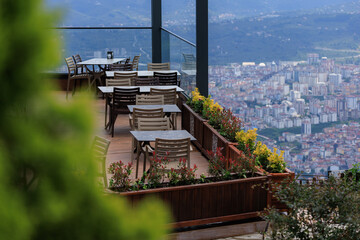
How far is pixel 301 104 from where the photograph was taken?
12.0 m

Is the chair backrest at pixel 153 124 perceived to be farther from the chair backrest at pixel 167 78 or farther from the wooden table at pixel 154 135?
the chair backrest at pixel 167 78

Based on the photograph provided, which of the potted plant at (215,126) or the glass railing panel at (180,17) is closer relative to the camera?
the potted plant at (215,126)

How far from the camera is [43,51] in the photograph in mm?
542

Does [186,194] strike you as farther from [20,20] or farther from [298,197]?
[20,20]

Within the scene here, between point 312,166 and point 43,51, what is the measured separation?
10.6 m

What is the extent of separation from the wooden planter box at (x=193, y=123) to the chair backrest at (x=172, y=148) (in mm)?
2289

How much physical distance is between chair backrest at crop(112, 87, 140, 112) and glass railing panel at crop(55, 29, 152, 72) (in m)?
5.89

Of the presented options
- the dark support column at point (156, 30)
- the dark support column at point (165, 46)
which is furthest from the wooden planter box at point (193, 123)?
the dark support column at point (156, 30)

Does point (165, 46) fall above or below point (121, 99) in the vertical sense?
above

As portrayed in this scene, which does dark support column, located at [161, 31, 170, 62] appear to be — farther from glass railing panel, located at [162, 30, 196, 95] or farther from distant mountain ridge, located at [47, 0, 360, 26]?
distant mountain ridge, located at [47, 0, 360, 26]

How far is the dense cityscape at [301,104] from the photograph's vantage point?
11.1 metres

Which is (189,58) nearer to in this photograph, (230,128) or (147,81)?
(147,81)

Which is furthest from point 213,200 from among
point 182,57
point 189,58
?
point 182,57

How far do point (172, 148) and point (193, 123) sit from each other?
306cm
